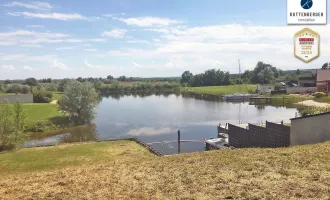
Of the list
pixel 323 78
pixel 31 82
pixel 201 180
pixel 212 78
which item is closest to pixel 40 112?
pixel 201 180

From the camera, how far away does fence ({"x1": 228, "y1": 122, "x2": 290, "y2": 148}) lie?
857 inches

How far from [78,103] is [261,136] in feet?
143

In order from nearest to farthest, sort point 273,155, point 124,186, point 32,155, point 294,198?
point 294,198 < point 124,186 < point 273,155 < point 32,155

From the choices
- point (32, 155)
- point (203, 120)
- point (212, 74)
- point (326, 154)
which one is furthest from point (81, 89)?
point (212, 74)

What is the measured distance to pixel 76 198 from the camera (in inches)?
412

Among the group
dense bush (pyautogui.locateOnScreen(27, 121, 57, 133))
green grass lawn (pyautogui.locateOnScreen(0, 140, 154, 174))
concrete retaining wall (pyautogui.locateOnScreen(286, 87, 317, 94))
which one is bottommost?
dense bush (pyautogui.locateOnScreen(27, 121, 57, 133))

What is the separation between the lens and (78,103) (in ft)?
194

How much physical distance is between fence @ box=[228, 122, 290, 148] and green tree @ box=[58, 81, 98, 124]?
38.2 metres

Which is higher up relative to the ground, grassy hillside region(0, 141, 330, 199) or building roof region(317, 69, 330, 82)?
building roof region(317, 69, 330, 82)

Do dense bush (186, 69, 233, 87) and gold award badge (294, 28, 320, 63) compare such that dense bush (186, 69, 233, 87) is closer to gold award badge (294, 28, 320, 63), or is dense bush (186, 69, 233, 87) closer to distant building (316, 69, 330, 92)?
distant building (316, 69, 330, 92)

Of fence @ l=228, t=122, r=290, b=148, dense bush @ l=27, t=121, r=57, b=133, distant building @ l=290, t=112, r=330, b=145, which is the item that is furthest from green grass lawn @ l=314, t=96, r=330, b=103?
dense bush @ l=27, t=121, r=57, b=133

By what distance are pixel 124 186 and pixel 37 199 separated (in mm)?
3231

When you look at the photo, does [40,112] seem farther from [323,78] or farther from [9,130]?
[323,78]

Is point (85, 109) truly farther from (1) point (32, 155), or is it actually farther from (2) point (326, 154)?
(2) point (326, 154)
